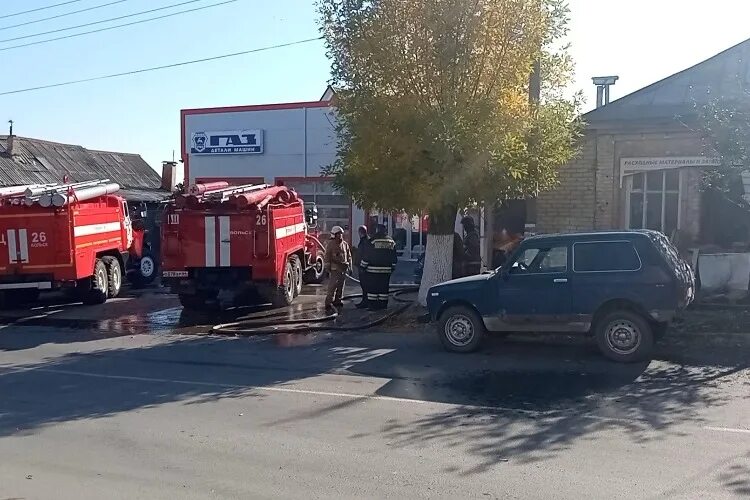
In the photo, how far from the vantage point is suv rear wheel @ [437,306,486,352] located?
Answer: 1146 cm

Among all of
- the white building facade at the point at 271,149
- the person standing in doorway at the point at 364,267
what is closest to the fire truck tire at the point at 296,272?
the person standing in doorway at the point at 364,267

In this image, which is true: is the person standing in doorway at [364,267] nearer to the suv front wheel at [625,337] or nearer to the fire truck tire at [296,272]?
the fire truck tire at [296,272]

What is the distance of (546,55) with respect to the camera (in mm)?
14531

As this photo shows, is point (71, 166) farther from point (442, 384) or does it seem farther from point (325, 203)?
point (442, 384)

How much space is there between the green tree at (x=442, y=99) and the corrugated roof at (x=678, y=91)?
8.87 feet

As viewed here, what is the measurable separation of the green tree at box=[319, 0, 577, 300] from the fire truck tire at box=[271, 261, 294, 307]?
2.94 meters

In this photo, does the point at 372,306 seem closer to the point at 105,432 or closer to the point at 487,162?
the point at 487,162

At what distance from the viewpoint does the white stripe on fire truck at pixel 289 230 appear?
53.4ft

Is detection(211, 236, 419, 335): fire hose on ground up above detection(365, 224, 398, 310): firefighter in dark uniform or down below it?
below

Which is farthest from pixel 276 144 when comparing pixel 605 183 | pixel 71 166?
pixel 605 183

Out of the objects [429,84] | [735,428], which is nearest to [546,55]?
[429,84]

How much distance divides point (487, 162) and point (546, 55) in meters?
2.59

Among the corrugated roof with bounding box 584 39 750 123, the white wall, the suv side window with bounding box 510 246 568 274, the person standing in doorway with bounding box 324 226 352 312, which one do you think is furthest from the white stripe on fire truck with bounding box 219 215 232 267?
the white wall

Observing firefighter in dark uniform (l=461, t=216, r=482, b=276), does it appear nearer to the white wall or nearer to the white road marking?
the white road marking
